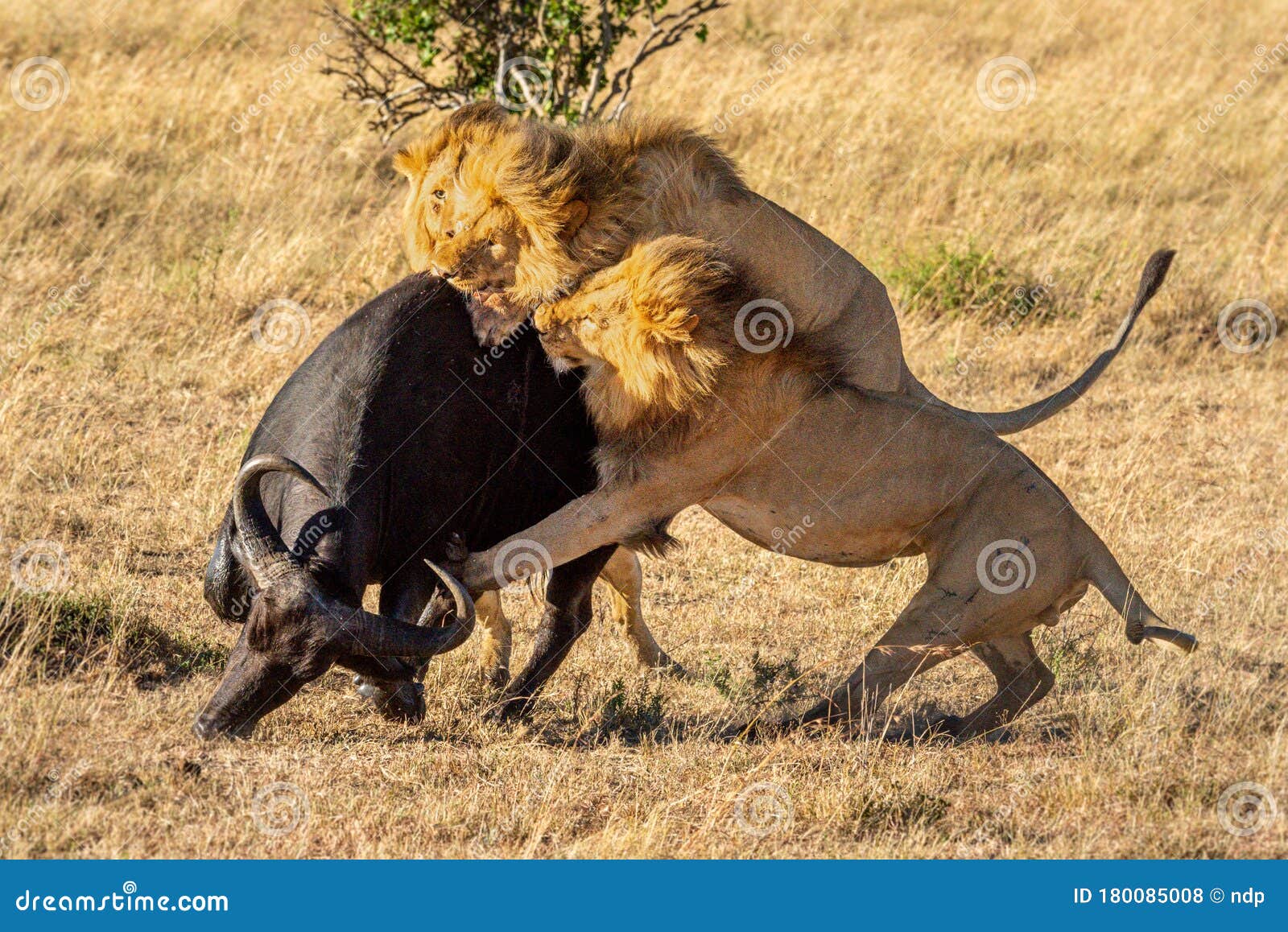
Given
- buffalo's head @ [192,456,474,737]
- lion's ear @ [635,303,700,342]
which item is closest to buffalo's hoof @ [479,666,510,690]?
buffalo's head @ [192,456,474,737]

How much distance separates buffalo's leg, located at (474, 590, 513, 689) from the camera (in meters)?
6.60

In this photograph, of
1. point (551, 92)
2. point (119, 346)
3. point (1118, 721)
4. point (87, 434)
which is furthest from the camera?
point (551, 92)

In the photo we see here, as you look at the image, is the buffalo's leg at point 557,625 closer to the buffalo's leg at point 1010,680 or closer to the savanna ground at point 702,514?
the savanna ground at point 702,514

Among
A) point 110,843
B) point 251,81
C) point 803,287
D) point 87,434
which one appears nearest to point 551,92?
point 251,81

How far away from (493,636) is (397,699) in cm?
129

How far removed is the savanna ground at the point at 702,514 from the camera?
529 centimetres

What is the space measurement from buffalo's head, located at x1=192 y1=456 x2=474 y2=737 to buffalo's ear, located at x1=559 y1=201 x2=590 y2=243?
1223 mm

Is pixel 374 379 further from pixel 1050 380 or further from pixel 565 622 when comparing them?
pixel 1050 380

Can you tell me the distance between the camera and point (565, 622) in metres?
6.17

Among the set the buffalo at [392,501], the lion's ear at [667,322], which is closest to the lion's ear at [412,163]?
the buffalo at [392,501]

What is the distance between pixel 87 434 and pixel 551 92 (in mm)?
4121

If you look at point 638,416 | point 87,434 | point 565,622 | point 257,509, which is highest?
point 638,416

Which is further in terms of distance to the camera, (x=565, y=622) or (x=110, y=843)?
(x=565, y=622)

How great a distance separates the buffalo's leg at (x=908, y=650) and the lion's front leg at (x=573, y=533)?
0.86 meters
